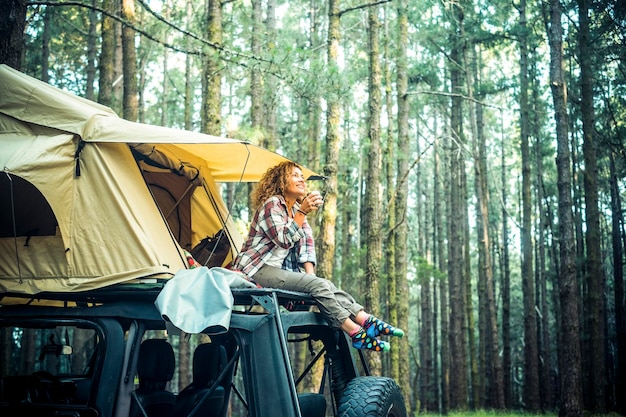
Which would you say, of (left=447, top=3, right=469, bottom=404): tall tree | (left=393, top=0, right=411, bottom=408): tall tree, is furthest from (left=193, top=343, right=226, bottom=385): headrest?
(left=447, top=3, right=469, bottom=404): tall tree

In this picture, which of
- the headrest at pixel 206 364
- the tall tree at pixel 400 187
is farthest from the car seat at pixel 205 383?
the tall tree at pixel 400 187

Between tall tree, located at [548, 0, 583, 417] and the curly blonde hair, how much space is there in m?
9.40

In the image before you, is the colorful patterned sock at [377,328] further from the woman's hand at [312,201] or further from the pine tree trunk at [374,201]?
the pine tree trunk at [374,201]

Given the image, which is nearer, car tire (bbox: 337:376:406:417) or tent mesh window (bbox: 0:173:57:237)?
car tire (bbox: 337:376:406:417)

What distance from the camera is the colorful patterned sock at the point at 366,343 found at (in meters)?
4.79

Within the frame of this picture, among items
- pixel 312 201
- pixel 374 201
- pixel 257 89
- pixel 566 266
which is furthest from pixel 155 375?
pixel 257 89

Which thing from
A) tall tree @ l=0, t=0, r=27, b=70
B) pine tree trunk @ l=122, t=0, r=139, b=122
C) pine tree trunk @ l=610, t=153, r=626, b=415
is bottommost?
pine tree trunk @ l=610, t=153, r=626, b=415

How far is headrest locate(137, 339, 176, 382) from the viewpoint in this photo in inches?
180

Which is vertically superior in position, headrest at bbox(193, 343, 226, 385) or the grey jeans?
the grey jeans

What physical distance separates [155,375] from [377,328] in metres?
1.66

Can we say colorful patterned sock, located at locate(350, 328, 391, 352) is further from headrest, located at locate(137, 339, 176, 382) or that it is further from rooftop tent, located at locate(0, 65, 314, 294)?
rooftop tent, located at locate(0, 65, 314, 294)

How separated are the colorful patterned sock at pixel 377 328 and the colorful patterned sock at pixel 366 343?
0.04 metres

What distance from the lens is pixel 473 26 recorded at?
22.8 meters

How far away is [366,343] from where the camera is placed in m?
4.82
